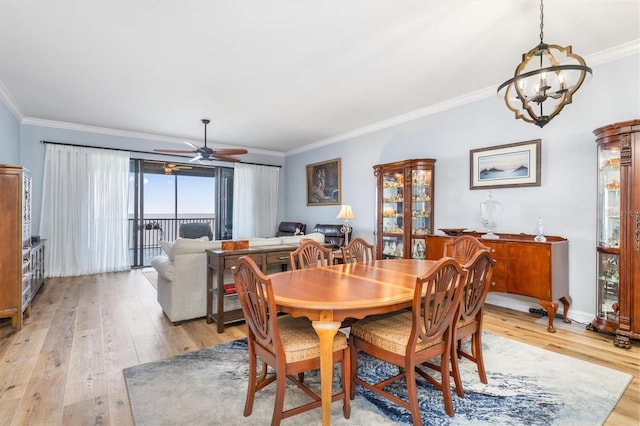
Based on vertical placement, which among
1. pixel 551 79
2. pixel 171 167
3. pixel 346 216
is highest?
pixel 171 167

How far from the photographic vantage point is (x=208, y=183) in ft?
25.1

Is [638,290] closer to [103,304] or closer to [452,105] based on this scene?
[452,105]

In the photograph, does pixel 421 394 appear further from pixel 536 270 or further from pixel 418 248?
pixel 418 248

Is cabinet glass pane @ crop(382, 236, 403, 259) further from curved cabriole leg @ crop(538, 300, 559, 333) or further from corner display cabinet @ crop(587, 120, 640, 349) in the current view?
corner display cabinet @ crop(587, 120, 640, 349)

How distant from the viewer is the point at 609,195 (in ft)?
9.84

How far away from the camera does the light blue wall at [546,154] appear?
320 centimetres

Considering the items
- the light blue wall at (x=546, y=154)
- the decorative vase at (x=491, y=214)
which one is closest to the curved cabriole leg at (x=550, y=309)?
the light blue wall at (x=546, y=154)

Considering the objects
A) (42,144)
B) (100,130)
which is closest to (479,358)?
(100,130)

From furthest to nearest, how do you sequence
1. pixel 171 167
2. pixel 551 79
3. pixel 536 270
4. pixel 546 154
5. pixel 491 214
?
1. pixel 171 167
2. pixel 491 214
3. pixel 546 154
4. pixel 536 270
5. pixel 551 79

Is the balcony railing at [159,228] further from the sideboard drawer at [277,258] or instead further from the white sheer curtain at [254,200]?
the sideboard drawer at [277,258]

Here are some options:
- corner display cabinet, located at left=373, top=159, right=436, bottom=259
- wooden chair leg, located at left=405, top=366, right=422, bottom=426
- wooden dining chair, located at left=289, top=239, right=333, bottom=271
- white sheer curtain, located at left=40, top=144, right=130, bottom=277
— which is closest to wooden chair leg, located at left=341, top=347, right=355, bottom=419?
wooden chair leg, located at left=405, top=366, right=422, bottom=426

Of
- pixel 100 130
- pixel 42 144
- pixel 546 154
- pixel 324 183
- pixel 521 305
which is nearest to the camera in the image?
pixel 546 154

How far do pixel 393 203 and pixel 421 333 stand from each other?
3.37 meters

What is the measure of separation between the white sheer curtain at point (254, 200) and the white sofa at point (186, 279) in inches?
156
